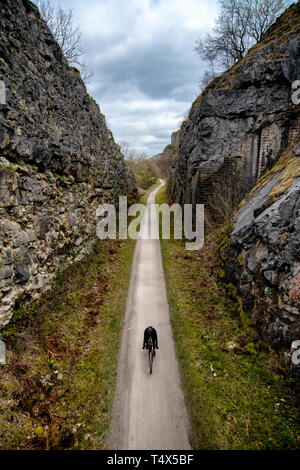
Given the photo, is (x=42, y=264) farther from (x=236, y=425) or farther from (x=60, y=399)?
(x=236, y=425)

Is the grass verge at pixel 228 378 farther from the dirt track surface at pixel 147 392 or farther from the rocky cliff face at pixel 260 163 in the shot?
the rocky cliff face at pixel 260 163

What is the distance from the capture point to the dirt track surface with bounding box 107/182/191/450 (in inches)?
236

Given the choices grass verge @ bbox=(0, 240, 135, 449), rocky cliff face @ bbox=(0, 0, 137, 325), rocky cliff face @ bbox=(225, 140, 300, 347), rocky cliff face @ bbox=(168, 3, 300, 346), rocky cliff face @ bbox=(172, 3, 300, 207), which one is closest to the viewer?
grass verge @ bbox=(0, 240, 135, 449)

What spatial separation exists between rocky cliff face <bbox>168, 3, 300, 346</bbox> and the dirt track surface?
3.92 meters

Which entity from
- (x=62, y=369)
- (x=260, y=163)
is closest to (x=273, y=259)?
(x=62, y=369)

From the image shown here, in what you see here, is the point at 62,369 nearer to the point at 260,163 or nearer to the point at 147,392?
the point at 147,392

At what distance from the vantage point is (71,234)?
1301 centimetres

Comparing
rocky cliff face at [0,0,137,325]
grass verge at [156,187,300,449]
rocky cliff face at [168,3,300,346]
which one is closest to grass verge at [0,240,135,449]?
rocky cliff face at [0,0,137,325]

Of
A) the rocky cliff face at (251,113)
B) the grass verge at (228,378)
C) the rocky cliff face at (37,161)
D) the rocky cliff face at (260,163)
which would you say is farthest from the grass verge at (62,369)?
the rocky cliff face at (251,113)

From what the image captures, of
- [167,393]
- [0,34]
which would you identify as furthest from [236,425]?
[0,34]

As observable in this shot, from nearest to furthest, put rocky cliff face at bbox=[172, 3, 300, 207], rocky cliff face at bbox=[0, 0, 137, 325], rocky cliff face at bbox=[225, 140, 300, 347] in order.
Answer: rocky cliff face at bbox=[225, 140, 300, 347] < rocky cliff face at bbox=[0, 0, 137, 325] < rocky cliff face at bbox=[172, 3, 300, 207]

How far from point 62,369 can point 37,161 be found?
884cm

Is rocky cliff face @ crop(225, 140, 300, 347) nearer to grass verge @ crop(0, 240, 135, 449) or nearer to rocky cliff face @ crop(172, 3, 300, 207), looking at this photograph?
rocky cliff face @ crop(172, 3, 300, 207)
